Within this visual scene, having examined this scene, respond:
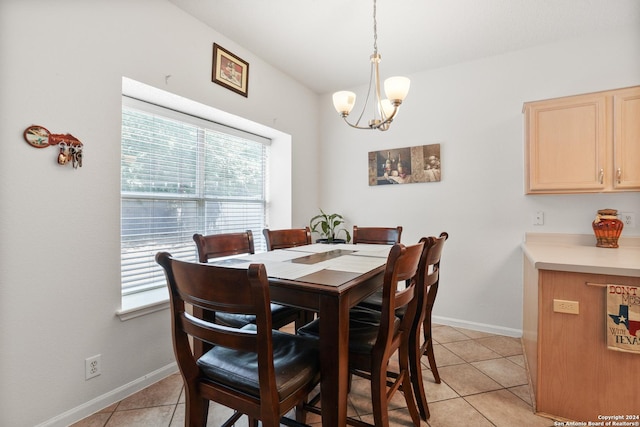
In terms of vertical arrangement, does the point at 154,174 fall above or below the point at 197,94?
below

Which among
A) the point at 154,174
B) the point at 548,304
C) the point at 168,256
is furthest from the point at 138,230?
the point at 548,304

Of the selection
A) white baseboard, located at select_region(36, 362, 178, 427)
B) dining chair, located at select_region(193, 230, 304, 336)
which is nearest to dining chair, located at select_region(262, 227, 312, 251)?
dining chair, located at select_region(193, 230, 304, 336)

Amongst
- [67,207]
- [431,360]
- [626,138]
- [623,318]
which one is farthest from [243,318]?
[626,138]

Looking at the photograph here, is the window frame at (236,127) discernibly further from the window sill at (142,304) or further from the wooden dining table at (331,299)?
the wooden dining table at (331,299)

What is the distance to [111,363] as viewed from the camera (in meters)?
1.83

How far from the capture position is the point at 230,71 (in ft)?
8.75

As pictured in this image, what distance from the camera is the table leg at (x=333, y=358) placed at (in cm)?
108

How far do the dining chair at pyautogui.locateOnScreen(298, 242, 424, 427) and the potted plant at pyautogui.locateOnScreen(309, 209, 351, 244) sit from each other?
79.2 inches

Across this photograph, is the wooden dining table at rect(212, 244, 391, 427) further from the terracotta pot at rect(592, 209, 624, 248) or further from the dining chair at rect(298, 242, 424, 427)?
the terracotta pot at rect(592, 209, 624, 248)

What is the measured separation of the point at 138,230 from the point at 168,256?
144 centimetres

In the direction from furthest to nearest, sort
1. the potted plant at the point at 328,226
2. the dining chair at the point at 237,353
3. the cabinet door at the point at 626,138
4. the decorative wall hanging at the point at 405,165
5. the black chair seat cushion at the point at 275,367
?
the potted plant at the point at 328,226 → the decorative wall hanging at the point at 405,165 → the cabinet door at the point at 626,138 → the black chair seat cushion at the point at 275,367 → the dining chair at the point at 237,353

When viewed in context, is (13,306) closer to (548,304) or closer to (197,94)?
(197,94)

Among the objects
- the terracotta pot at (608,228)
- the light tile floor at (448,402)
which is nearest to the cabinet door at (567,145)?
the terracotta pot at (608,228)

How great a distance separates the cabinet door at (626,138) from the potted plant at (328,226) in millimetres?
2385
